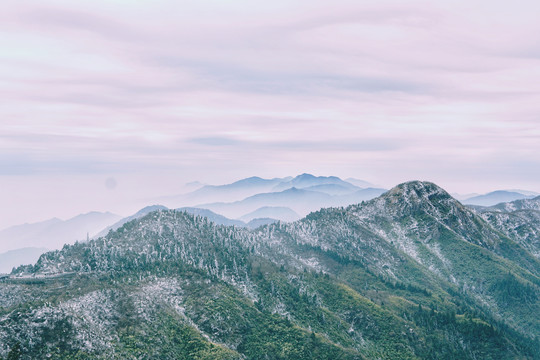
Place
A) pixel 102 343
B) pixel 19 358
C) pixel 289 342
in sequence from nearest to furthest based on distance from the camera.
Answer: pixel 19 358 → pixel 102 343 → pixel 289 342

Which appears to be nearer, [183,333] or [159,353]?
[159,353]

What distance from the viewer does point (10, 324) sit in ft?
471

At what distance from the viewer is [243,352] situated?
190 meters

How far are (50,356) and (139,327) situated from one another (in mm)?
39290

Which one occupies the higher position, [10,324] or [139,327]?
[10,324]

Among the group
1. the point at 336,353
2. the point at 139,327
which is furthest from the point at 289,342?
the point at 139,327

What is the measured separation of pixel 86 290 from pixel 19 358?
49953mm

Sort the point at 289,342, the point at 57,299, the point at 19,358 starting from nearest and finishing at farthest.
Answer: the point at 19,358
the point at 57,299
the point at 289,342

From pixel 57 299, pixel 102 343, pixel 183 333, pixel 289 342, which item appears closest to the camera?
pixel 102 343

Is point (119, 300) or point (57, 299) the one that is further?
point (119, 300)

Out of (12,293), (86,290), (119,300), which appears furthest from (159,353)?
(12,293)

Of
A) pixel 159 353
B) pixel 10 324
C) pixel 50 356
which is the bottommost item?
pixel 159 353

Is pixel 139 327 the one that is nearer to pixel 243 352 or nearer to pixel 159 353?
pixel 159 353

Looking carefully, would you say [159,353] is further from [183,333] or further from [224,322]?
[224,322]
